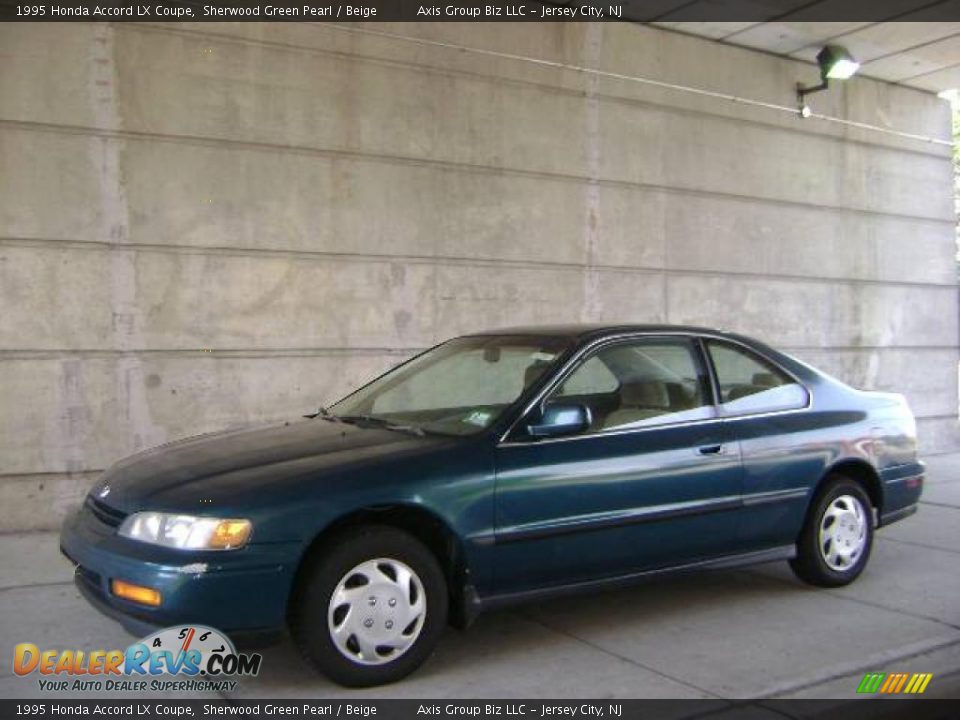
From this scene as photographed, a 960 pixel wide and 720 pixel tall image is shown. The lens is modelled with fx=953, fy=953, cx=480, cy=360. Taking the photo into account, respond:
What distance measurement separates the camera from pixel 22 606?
4879 millimetres

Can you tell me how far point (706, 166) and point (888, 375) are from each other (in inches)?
137

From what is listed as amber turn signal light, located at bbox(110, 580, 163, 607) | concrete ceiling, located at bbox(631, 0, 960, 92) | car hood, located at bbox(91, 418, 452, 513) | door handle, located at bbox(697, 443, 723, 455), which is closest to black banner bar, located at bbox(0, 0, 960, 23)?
concrete ceiling, located at bbox(631, 0, 960, 92)

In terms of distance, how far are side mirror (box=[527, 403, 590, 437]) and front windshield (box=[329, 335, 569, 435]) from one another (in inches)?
8.0

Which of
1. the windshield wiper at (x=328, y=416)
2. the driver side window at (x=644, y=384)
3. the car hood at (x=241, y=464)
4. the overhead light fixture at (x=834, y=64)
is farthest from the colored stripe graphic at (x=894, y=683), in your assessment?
the overhead light fixture at (x=834, y=64)

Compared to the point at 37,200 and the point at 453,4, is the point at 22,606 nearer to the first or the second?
the point at 37,200

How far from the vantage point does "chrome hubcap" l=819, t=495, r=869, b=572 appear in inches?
205

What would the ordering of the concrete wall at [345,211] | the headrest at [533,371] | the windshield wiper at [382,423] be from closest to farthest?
the windshield wiper at [382,423]
the headrest at [533,371]
the concrete wall at [345,211]

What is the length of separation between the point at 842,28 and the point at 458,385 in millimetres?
6417

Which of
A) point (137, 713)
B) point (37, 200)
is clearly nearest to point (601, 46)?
point (37, 200)

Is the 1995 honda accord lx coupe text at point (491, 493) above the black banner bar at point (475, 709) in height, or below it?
above

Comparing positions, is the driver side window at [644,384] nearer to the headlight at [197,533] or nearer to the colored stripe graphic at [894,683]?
the colored stripe graphic at [894,683]

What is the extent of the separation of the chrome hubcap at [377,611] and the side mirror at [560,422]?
84 centimetres

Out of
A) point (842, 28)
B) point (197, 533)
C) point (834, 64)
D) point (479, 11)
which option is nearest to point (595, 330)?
point (197, 533)

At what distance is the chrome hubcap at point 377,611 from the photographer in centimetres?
366
